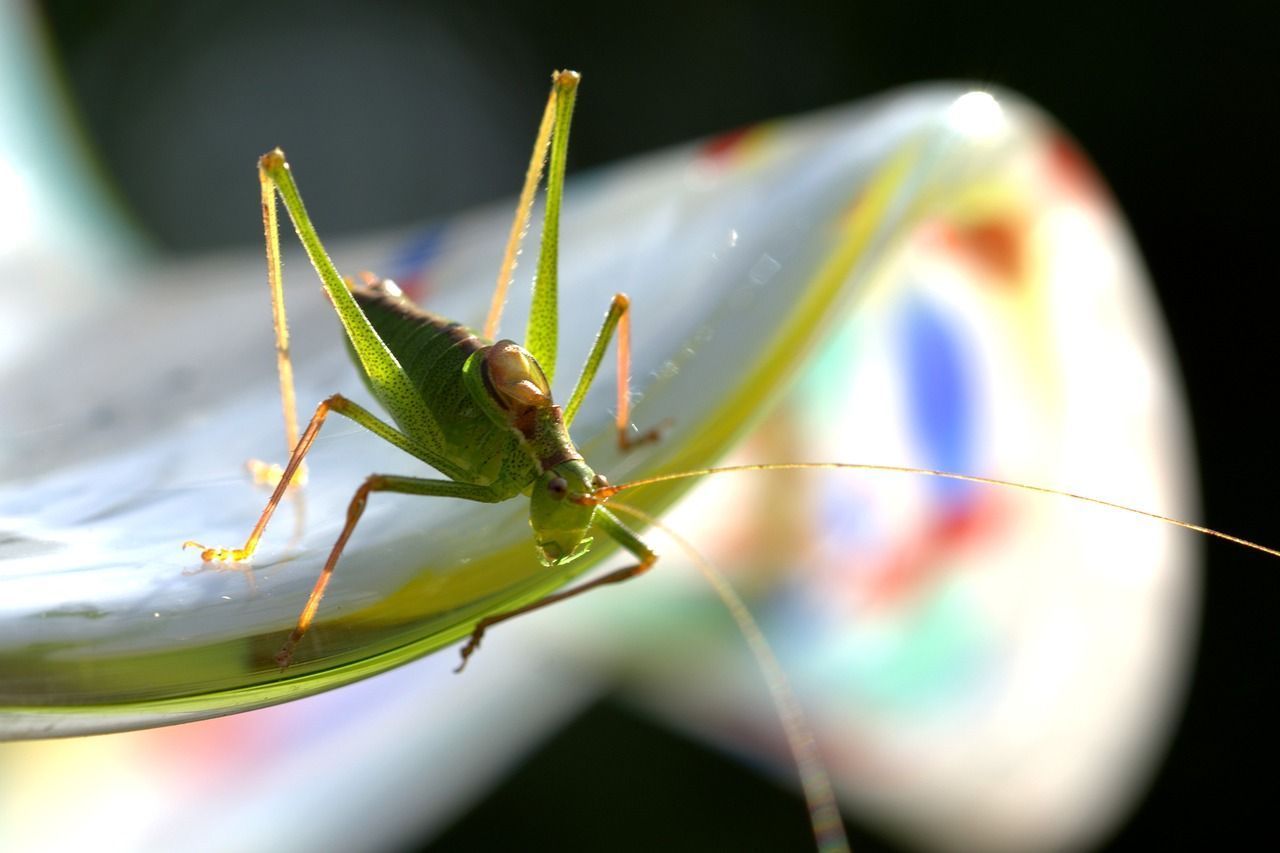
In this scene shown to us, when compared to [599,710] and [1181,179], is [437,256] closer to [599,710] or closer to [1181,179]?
[599,710]

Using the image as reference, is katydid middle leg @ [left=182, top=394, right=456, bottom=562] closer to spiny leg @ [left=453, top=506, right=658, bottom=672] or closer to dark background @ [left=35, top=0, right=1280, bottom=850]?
spiny leg @ [left=453, top=506, right=658, bottom=672]

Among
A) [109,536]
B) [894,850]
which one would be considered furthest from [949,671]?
[894,850]

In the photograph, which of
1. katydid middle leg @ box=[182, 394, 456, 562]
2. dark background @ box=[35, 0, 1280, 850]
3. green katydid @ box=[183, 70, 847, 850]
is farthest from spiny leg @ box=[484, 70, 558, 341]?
dark background @ box=[35, 0, 1280, 850]

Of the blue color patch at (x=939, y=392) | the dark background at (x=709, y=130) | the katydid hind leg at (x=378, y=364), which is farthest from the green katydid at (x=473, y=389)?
the dark background at (x=709, y=130)

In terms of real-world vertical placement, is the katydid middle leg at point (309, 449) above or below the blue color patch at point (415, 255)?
below

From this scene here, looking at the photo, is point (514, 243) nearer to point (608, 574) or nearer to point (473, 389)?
point (473, 389)

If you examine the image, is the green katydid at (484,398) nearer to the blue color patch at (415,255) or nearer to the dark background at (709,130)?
the blue color patch at (415,255)

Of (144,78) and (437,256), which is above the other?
(144,78)
